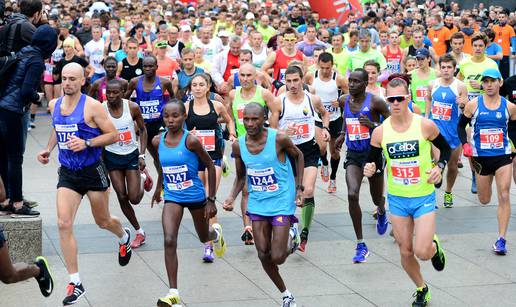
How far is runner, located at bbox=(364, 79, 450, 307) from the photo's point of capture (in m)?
8.42

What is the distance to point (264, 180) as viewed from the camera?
28.2 feet

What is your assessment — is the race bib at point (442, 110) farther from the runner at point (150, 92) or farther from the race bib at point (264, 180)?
the race bib at point (264, 180)

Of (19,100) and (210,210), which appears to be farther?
(19,100)

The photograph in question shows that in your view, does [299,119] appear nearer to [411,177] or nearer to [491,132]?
[491,132]

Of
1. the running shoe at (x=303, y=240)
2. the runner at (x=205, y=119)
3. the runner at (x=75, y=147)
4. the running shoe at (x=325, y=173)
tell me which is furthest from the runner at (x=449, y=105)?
the runner at (x=75, y=147)

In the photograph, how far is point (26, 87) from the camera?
980 centimetres

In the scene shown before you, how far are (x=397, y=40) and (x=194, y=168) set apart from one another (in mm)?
10551

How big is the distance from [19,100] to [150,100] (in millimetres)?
3001

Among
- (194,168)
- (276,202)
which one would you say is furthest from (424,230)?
(194,168)

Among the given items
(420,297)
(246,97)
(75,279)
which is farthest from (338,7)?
(75,279)

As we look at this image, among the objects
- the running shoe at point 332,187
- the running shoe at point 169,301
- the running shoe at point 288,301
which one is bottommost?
the running shoe at point 332,187

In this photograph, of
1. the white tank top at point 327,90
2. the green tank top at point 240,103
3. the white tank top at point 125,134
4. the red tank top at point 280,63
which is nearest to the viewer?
the white tank top at point 125,134

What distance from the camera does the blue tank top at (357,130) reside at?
35.0 ft

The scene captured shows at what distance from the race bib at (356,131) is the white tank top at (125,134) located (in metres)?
2.28
